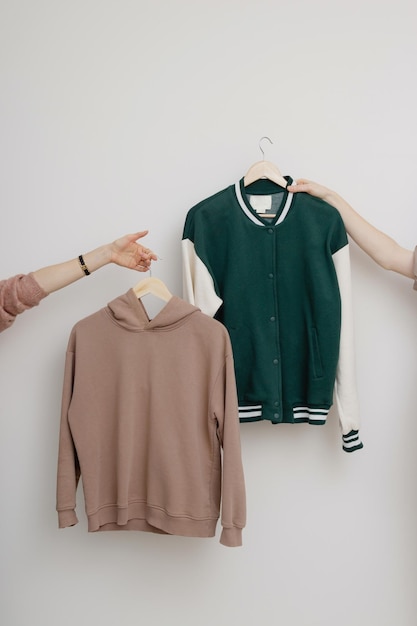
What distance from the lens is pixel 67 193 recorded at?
2504 mm

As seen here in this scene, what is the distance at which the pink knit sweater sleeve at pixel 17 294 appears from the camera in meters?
2.20

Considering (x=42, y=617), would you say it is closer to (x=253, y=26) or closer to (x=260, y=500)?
(x=260, y=500)

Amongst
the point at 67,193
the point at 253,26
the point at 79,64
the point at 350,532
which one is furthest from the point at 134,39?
the point at 350,532

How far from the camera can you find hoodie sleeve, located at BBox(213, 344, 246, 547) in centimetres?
207

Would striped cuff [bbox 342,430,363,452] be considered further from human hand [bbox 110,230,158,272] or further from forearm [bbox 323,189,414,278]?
human hand [bbox 110,230,158,272]

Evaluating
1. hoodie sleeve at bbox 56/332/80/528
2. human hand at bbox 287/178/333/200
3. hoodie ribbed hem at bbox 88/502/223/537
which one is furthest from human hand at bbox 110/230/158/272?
hoodie ribbed hem at bbox 88/502/223/537

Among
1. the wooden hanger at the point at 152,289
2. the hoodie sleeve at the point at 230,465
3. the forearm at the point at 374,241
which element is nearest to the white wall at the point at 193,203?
the forearm at the point at 374,241

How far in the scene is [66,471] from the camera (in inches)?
85.3

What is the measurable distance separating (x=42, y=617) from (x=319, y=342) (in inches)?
53.1

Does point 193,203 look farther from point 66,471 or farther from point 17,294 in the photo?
point 66,471

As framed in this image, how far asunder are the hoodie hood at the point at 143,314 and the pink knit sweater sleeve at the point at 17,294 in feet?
0.75

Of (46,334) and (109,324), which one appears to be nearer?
(109,324)

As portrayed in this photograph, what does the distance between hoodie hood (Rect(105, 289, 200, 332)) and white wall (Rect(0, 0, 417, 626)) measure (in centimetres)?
34

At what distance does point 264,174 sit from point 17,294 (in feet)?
2.76
